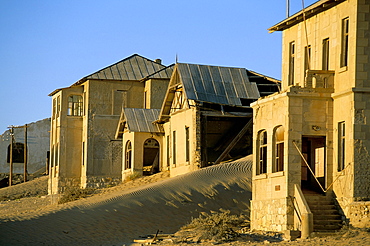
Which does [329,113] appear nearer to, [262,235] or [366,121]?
[366,121]

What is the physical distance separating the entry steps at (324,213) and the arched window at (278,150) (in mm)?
1455

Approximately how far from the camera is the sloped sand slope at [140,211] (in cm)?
2573

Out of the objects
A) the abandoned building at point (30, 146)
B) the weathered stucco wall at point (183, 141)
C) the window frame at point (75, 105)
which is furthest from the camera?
the abandoned building at point (30, 146)

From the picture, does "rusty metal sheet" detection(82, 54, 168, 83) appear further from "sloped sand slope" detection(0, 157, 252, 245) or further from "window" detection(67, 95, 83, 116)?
"sloped sand slope" detection(0, 157, 252, 245)

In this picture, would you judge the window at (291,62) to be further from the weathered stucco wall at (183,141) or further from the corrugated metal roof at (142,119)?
the corrugated metal roof at (142,119)

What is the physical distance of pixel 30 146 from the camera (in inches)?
2648

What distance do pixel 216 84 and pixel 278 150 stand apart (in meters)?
15.3

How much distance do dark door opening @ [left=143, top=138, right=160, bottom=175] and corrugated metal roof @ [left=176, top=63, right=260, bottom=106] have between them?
5.60 metres

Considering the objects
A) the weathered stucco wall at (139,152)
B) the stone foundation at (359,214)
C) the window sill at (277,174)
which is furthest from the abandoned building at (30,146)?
the stone foundation at (359,214)

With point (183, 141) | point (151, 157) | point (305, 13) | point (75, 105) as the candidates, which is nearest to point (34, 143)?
point (75, 105)

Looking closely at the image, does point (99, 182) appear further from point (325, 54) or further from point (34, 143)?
point (325, 54)

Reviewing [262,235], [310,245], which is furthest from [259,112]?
[310,245]

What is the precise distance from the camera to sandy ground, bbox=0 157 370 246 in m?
25.5

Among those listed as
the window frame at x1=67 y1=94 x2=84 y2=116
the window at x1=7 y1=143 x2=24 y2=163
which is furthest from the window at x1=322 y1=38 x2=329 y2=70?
the window at x1=7 y1=143 x2=24 y2=163
